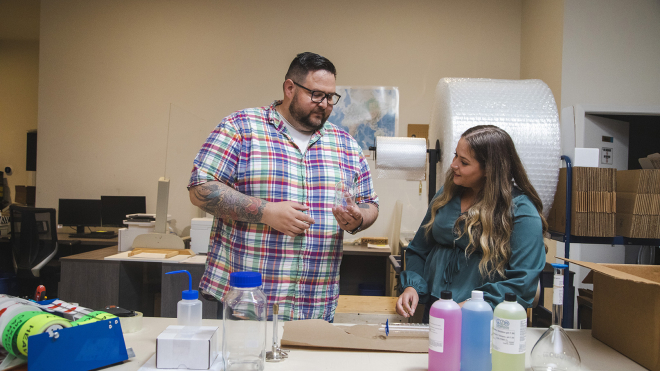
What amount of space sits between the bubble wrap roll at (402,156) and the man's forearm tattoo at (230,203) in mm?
814

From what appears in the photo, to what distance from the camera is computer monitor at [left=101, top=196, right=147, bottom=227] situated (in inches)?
167

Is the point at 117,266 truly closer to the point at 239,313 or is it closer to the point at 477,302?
the point at 239,313

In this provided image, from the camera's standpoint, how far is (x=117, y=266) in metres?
3.09

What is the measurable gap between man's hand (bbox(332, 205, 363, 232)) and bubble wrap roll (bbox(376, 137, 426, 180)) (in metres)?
0.63

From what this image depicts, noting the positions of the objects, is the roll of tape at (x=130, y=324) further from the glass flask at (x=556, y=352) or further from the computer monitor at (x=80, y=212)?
the computer monitor at (x=80, y=212)

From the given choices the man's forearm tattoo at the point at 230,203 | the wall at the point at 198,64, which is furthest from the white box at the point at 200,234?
the man's forearm tattoo at the point at 230,203

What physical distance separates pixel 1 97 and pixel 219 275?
615 cm

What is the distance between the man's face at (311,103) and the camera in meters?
1.61

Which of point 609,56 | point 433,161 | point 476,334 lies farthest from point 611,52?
point 476,334

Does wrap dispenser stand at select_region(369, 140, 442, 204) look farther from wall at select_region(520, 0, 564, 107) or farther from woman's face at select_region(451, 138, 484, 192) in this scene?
wall at select_region(520, 0, 564, 107)

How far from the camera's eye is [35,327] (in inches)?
37.4

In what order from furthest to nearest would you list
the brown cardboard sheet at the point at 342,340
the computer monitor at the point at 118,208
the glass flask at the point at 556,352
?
the computer monitor at the point at 118,208 < the brown cardboard sheet at the point at 342,340 < the glass flask at the point at 556,352

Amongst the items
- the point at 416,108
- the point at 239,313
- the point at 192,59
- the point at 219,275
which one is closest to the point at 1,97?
the point at 192,59

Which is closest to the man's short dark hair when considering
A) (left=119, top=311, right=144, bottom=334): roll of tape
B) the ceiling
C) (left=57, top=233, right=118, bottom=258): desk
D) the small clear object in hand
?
the small clear object in hand
